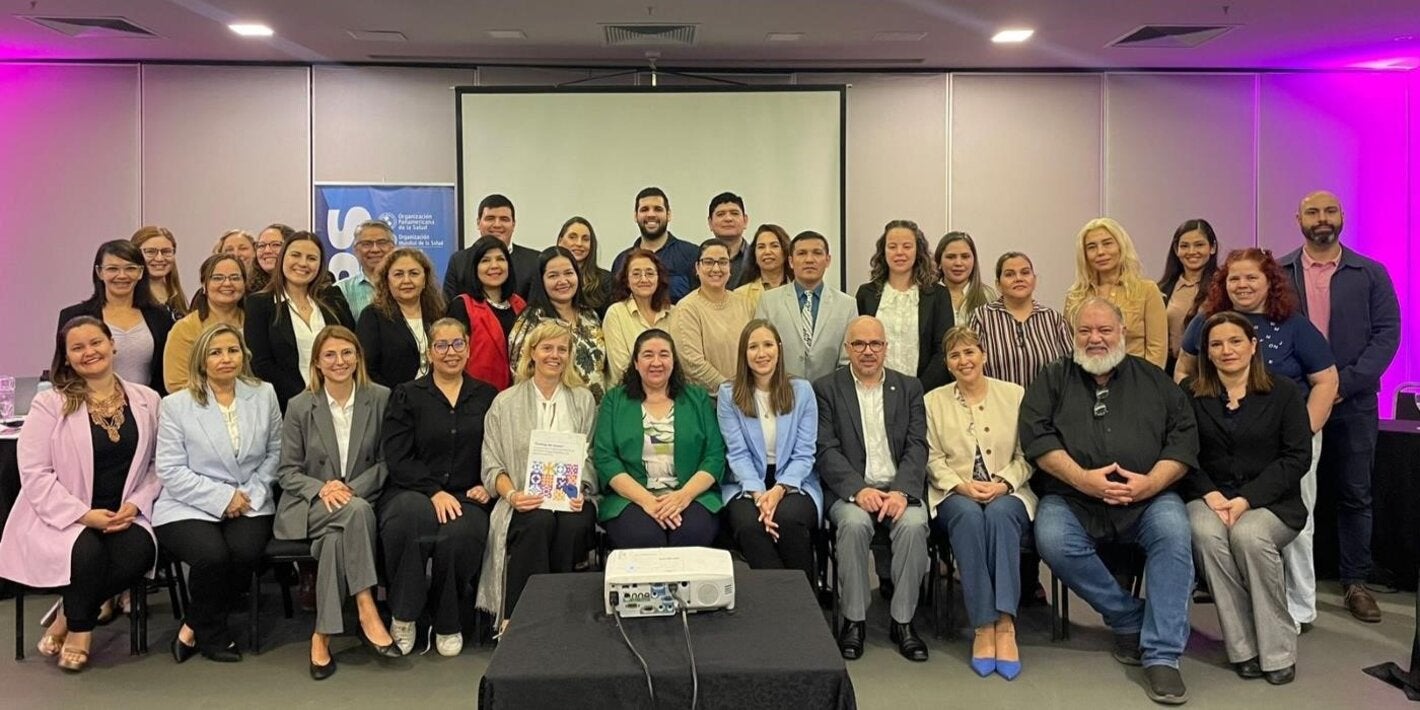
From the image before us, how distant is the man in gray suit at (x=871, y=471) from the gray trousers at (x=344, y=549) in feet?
5.54

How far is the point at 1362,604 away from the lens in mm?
4078

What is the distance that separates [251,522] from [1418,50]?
7.56m

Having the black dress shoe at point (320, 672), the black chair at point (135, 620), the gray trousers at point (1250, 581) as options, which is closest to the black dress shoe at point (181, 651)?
the black chair at point (135, 620)

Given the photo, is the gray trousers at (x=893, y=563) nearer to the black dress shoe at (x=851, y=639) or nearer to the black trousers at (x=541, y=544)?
the black dress shoe at (x=851, y=639)

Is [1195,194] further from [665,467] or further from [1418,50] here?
[665,467]

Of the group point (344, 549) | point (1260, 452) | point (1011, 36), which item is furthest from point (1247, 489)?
point (1011, 36)

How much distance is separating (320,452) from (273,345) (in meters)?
0.63

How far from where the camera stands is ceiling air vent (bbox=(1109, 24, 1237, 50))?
6.07 meters

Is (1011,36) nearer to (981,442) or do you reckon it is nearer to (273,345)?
(981,442)

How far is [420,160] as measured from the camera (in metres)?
7.13

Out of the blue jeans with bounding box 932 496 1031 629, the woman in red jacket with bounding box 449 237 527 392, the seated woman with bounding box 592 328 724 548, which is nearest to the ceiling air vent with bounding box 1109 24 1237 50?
the blue jeans with bounding box 932 496 1031 629

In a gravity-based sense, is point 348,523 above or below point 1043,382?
below

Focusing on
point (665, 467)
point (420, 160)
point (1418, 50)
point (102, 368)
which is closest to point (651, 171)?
point (420, 160)

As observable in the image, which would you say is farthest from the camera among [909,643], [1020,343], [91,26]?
[91,26]
